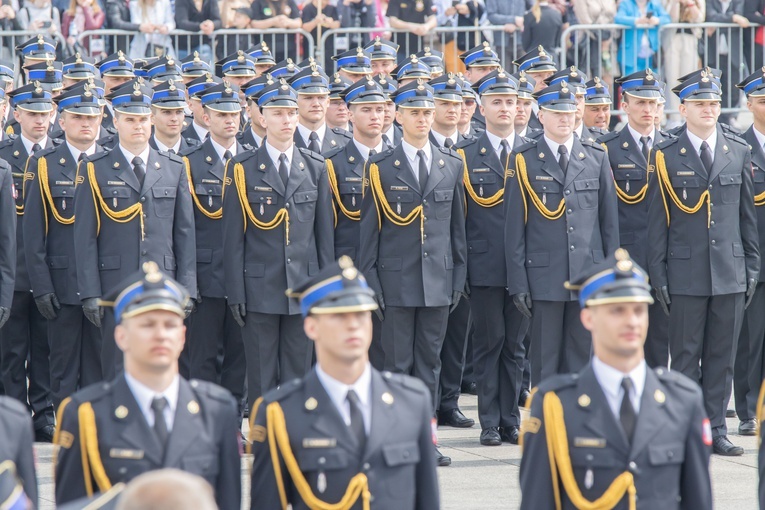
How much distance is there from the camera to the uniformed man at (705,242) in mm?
9508

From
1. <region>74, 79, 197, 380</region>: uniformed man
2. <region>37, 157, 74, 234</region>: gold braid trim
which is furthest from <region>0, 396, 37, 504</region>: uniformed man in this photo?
<region>37, 157, 74, 234</region>: gold braid trim

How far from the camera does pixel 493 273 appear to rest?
988 centimetres

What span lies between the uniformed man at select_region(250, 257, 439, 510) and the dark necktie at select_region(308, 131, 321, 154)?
5.31 m

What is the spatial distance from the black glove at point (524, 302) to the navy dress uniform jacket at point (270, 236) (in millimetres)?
1172

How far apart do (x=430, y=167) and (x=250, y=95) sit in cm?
212

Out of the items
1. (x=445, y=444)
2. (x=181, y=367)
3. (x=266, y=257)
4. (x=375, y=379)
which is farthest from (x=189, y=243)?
(x=375, y=379)

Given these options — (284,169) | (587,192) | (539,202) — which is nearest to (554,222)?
(539,202)

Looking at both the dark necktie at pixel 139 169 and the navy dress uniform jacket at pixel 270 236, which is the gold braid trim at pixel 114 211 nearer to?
the dark necktie at pixel 139 169

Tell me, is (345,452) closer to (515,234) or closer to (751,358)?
(515,234)

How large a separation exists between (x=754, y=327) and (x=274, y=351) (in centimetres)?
327

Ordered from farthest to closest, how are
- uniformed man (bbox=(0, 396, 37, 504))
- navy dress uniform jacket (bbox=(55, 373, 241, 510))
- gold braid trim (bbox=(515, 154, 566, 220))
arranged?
1. gold braid trim (bbox=(515, 154, 566, 220))
2. navy dress uniform jacket (bbox=(55, 373, 241, 510))
3. uniformed man (bbox=(0, 396, 37, 504))

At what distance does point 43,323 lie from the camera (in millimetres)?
10188

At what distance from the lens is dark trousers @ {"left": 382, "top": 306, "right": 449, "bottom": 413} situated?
9195 millimetres

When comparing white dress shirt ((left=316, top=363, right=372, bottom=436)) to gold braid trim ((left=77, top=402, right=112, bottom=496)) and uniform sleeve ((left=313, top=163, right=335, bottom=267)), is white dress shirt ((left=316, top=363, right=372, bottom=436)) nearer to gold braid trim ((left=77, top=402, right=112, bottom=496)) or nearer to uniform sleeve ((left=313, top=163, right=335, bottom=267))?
gold braid trim ((left=77, top=402, right=112, bottom=496))
